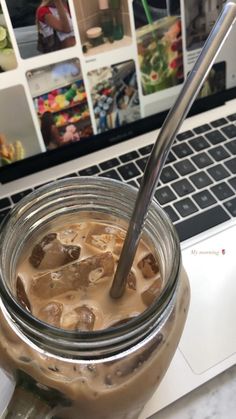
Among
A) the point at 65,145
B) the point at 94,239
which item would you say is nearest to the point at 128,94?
the point at 65,145

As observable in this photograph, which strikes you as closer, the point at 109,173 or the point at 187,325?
the point at 187,325

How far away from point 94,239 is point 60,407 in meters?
0.11

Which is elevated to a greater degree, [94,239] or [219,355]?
[94,239]

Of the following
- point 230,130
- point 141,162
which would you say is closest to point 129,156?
point 141,162

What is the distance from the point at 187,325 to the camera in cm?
40

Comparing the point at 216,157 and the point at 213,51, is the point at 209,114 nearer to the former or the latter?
the point at 216,157

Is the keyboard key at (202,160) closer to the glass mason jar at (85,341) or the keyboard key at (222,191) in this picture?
the keyboard key at (222,191)

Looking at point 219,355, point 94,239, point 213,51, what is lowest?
point 219,355

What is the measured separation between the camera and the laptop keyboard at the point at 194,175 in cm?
48

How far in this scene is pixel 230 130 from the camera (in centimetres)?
56

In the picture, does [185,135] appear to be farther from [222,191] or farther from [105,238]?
[105,238]

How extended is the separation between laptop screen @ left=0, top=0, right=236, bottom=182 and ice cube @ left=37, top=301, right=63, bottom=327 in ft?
0.76

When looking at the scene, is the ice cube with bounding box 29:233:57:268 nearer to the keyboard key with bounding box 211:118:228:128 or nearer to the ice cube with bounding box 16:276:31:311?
the ice cube with bounding box 16:276:31:311

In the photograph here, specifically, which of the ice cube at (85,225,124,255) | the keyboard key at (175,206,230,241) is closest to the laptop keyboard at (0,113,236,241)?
the keyboard key at (175,206,230,241)
